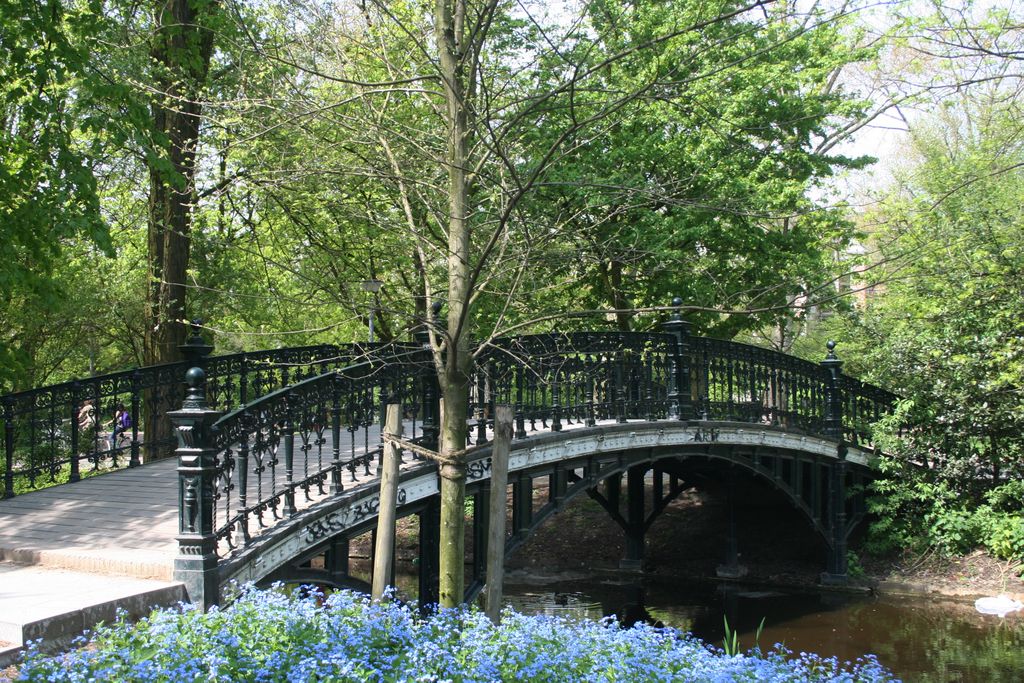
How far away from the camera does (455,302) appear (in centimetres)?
680

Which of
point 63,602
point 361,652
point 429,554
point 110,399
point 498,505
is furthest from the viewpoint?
point 110,399

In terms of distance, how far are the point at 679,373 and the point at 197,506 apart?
25.3 ft

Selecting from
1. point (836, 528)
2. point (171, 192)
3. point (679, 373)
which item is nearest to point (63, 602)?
point (679, 373)

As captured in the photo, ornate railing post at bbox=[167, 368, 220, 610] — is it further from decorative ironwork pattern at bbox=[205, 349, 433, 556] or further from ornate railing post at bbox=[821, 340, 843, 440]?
ornate railing post at bbox=[821, 340, 843, 440]

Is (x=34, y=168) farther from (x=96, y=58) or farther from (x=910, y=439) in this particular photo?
(x=910, y=439)

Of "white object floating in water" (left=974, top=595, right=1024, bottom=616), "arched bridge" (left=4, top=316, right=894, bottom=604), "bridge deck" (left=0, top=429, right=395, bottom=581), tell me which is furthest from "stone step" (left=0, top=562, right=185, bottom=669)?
"white object floating in water" (left=974, top=595, right=1024, bottom=616)

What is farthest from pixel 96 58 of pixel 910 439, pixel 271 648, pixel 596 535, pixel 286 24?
pixel 910 439

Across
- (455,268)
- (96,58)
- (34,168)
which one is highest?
(96,58)

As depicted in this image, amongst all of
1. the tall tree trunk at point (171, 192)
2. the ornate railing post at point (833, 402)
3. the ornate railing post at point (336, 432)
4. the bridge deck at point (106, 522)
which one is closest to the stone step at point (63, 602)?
the bridge deck at point (106, 522)

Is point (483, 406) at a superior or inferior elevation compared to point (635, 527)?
superior

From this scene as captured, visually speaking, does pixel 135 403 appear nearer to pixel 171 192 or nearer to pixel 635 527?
pixel 171 192

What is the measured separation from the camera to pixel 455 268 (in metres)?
6.93

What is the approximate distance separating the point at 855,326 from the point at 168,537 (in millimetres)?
13713

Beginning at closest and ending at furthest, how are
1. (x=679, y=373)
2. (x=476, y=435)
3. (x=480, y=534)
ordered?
(x=480, y=534) < (x=476, y=435) < (x=679, y=373)
